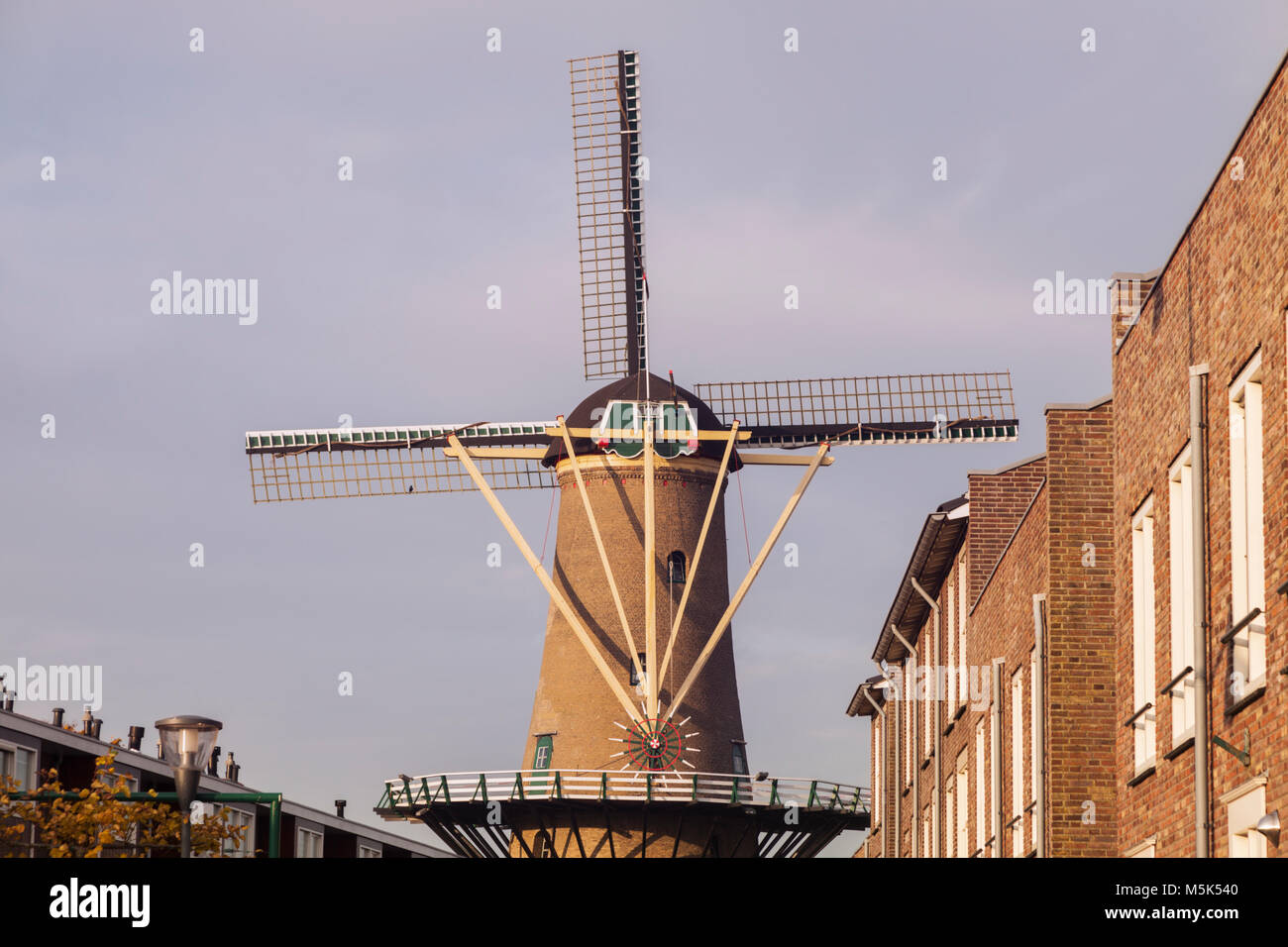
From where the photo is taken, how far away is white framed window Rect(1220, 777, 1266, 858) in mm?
15359

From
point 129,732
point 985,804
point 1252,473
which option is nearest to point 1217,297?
point 1252,473

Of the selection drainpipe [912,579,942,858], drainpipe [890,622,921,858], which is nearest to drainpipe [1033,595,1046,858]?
drainpipe [912,579,942,858]

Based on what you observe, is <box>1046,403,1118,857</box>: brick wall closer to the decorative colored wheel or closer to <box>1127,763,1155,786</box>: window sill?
<box>1127,763,1155,786</box>: window sill

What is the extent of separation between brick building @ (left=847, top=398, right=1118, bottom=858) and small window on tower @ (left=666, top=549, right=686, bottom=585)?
463 inches

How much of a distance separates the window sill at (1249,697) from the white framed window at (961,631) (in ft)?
51.1

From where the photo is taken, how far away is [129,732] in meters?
57.9

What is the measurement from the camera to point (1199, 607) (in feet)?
54.6

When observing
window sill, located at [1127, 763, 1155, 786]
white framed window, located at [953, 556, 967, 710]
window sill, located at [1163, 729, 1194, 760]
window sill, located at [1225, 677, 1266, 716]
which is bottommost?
window sill, located at [1127, 763, 1155, 786]

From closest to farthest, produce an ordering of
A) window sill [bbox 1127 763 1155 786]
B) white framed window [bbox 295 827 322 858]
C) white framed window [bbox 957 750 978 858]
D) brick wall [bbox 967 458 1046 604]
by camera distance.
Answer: window sill [bbox 1127 763 1155 786], brick wall [bbox 967 458 1046 604], white framed window [bbox 957 750 978 858], white framed window [bbox 295 827 322 858]

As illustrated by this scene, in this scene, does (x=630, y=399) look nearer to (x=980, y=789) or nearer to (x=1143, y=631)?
(x=980, y=789)

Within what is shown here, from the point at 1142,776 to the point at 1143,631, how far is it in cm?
150
